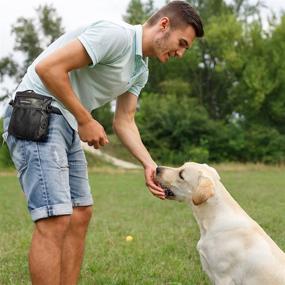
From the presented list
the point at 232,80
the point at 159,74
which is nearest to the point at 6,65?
the point at 159,74

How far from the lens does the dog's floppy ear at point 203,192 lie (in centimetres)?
461

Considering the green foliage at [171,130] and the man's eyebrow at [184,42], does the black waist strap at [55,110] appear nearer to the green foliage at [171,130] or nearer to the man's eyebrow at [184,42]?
the man's eyebrow at [184,42]

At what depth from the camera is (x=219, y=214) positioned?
4.62 meters

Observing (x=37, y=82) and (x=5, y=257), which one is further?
(x=5, y=257)

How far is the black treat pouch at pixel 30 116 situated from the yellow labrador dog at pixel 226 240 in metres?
1.40

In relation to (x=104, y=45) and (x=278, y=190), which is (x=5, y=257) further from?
(x=278, y=190)

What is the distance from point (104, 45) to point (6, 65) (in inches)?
1660

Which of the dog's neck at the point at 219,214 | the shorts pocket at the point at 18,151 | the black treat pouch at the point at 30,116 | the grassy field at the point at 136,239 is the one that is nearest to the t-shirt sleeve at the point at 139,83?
the black treat pouch at the point at 30,116

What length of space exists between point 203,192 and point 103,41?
150 cm

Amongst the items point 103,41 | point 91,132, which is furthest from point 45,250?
point 103,41

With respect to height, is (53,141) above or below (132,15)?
above

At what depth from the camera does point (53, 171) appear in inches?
148

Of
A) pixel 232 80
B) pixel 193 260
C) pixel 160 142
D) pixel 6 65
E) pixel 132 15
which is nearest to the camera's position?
pixel 193 260

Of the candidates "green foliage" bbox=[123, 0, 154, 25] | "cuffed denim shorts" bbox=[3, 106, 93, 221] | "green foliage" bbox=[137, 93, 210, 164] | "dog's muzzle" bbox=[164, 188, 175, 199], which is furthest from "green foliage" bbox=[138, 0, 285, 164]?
"cuffed denim shorts" bbox=[3, 106, 93, 221]
